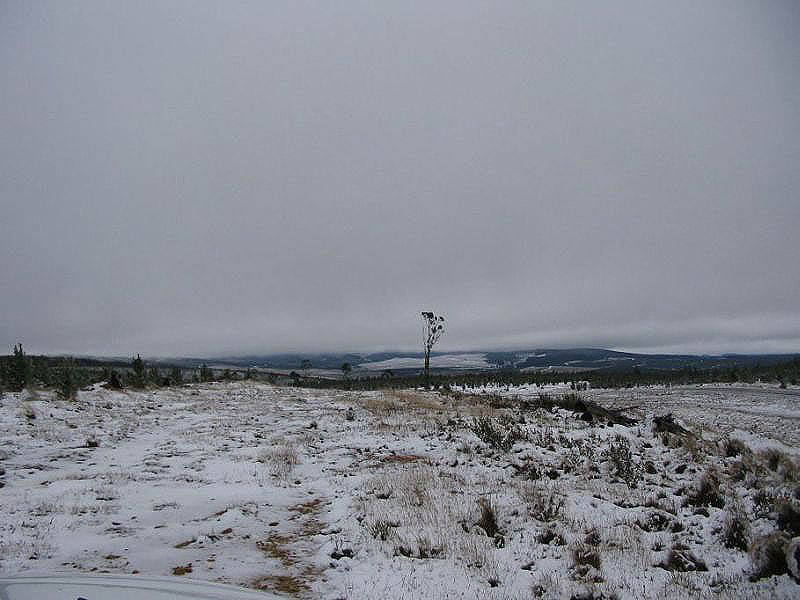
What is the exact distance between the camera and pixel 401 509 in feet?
24.9

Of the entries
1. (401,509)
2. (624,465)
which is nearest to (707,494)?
(624,465)

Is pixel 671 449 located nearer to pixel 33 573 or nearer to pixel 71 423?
pixel 33 573

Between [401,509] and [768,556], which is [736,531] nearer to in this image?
[768,556]

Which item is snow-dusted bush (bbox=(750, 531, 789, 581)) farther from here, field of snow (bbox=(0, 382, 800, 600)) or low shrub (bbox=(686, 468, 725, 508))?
low shrub (bbox=(686, 468, 725, 508))

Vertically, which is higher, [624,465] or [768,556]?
[768,556]

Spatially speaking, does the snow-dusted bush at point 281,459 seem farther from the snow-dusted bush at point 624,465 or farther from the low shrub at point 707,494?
the low shrub at point 707,494

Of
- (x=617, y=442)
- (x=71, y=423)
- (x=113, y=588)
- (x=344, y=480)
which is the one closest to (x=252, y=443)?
(x=344, y=480)

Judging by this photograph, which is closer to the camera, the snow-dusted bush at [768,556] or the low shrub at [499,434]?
the snow-dusted bush at [768,556]

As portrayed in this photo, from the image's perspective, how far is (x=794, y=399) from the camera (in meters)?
27.5

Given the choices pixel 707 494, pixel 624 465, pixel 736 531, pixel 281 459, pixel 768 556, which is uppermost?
pixel 768 556

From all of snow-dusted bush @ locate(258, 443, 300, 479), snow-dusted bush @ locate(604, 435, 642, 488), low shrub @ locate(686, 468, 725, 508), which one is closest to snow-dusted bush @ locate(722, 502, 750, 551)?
low shrub @ locate(686, 468, 725, 508)

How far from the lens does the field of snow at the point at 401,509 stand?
525 centimetres

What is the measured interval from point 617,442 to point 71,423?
19493mm

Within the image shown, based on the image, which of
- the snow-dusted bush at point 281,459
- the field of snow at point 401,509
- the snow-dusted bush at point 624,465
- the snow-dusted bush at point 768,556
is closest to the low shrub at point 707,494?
the field of snow at point 401,509
